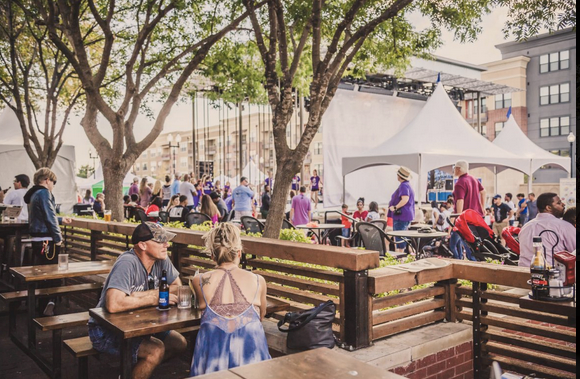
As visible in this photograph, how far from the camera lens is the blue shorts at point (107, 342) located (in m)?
3.73

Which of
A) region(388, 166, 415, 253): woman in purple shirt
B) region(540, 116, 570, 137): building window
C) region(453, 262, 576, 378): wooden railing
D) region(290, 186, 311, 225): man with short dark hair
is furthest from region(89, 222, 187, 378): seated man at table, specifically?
region(540, 116, 570, 137): building window

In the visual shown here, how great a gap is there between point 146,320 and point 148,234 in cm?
75

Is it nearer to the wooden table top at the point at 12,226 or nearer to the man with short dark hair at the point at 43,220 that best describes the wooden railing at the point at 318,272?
the man with short dark hair at the point at 43,220

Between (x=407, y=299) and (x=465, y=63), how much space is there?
31.4 m

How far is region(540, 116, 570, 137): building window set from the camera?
41.8 meters

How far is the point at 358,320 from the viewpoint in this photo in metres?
3.94

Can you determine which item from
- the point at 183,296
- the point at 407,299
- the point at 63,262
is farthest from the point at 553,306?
the point at 63,262

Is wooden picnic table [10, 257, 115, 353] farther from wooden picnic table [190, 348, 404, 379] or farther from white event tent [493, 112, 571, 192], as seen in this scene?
white event tent [493, 112, 571, 192]

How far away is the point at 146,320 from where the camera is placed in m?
3.49

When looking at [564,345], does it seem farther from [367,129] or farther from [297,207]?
[367,129]

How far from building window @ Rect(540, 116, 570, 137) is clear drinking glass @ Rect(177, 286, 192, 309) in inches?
1745

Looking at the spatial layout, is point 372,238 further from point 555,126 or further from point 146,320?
point 555,126

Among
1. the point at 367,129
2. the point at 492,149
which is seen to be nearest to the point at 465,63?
the point at 367,129

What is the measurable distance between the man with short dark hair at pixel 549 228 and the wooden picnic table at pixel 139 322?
3.08 m
